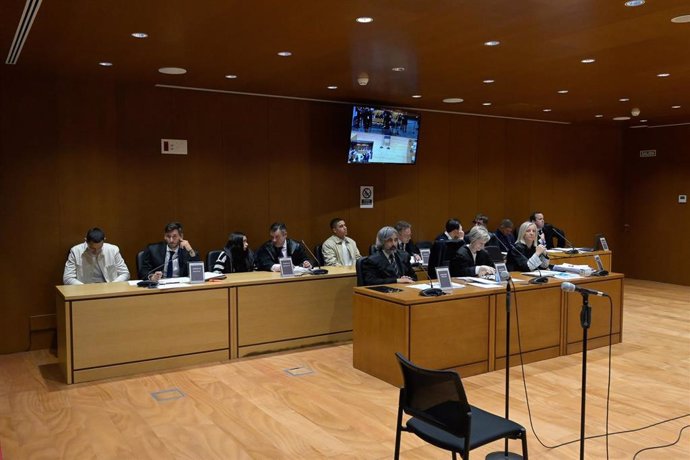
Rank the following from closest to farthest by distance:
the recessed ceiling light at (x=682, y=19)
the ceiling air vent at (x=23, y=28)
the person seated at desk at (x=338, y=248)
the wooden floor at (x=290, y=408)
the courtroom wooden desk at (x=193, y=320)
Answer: the wooden floor at (x=290, y=408) < the ceiling air vent at (x=23, y=28) < the recessed ceiling light at (x=682, y=19) < the courtroom wooden desk at (x=193, y=320) < the person seated at desk at (x=338, y=248)

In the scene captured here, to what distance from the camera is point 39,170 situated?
6.21 meters

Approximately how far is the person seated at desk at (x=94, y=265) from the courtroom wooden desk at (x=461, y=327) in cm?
247

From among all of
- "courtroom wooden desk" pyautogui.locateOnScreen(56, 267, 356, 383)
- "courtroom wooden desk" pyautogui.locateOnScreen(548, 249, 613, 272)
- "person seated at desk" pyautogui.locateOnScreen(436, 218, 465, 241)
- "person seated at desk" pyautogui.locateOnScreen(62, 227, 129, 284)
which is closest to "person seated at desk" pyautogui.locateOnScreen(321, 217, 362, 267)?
"courtroom wooden desk" pyautogui.locateOnScreen(56, 267, 356, 383)

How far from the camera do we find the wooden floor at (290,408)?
3.75m

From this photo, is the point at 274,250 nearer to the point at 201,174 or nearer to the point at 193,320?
the point at 201,174

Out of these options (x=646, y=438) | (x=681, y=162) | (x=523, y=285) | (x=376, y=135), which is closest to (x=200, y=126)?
(x=376, y=135)

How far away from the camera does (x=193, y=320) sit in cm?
546

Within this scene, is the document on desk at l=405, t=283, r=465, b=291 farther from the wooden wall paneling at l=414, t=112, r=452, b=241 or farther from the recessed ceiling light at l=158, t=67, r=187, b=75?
the wooden wall paneling at l=414, t=112, r=452, b=241

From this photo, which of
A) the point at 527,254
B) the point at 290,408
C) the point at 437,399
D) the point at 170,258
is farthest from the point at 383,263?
the point at 437,399

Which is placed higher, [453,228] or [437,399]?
[453,228]

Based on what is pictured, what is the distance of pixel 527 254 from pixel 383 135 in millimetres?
2576

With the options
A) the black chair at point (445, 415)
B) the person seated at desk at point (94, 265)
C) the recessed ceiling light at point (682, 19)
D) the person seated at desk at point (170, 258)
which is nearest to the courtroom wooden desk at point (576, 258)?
the recessed ceiling light at point (682, 19)

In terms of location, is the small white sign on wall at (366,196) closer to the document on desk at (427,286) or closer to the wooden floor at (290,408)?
the wooden floor at (290,408)

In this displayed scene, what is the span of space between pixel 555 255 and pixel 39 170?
6204mm
